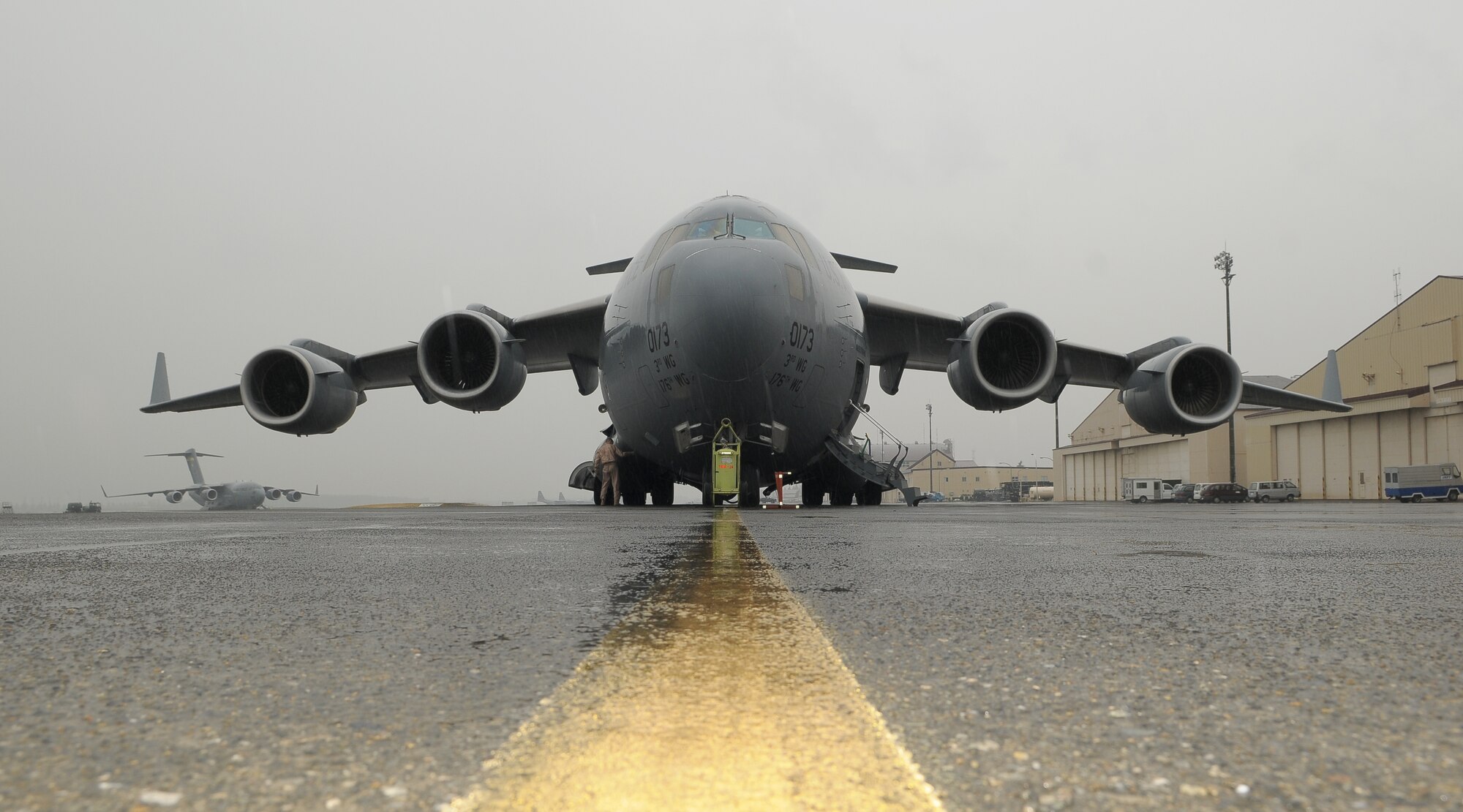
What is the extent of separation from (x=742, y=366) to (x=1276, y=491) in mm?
31327

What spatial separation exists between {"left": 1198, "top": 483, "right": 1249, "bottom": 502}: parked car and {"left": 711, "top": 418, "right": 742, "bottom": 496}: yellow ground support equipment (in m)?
27.1

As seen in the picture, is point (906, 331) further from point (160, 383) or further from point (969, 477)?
point (969, 477)

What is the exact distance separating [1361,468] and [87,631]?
39289 millimetres

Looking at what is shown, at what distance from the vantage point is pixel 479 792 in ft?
2.14

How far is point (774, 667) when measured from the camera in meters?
1.10

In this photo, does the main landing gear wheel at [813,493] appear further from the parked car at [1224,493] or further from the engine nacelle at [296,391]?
the parked car at [1224,493]

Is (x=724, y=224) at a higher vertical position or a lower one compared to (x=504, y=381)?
higher

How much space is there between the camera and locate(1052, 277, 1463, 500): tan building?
30594 mm

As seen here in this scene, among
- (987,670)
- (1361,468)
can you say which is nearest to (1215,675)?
(987,670)

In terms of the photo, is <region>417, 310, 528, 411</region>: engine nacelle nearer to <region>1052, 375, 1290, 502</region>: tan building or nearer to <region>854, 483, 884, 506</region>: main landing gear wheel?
<region>854, 483, 884, 506</region>: main landing gear wheel

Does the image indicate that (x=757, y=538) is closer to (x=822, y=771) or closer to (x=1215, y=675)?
(x=1215, y=675)

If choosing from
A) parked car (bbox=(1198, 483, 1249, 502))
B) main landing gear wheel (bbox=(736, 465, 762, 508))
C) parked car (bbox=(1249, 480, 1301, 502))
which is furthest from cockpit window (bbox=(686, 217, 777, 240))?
parked car (bbox=(1249, 480, 1301, 502))

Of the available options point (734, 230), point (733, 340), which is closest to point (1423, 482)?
point (734, 230)

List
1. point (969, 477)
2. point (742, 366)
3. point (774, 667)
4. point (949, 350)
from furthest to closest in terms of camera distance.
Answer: point (969, 477)
point (949, 350)
point (742, 366)
point (774, 667)
